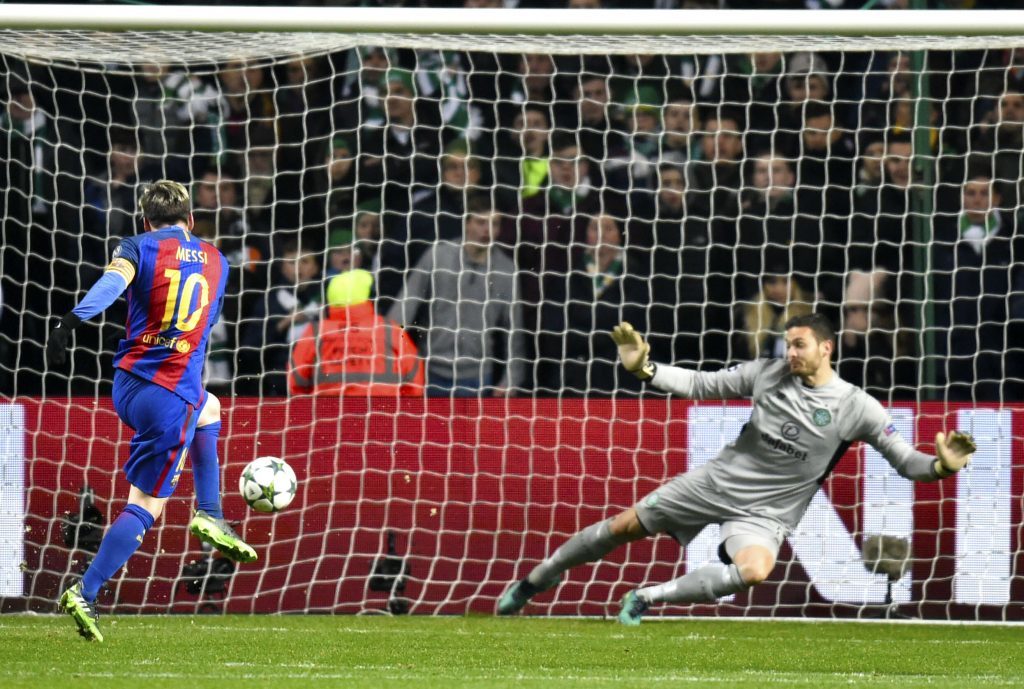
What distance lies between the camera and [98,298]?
5.15 m

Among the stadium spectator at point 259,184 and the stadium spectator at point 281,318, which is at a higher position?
the stadium spectator at point 259,184

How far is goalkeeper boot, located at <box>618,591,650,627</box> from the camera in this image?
22.4 ft

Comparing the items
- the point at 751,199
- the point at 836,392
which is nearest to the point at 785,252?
the point at 751,199

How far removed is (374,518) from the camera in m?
7.58

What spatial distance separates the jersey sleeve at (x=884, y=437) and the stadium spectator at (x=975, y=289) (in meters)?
1.27

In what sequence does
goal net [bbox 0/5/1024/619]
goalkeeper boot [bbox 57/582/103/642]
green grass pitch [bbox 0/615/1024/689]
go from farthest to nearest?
goal net [bbox 0/5/1024/619] < goalkeeper boot [bbox 57/582/103/642] < green grass pitch [bbox 0/615/1024/689]

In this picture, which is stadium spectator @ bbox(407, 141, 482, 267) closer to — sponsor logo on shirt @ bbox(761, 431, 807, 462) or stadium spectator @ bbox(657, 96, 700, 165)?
stadium spectator @ bbox(657, 96, 700, 165)

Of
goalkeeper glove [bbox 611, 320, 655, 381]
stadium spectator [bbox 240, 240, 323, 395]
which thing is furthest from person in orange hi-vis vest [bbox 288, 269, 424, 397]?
goalkeeper glove [bbox 611, 320, 655, 381]

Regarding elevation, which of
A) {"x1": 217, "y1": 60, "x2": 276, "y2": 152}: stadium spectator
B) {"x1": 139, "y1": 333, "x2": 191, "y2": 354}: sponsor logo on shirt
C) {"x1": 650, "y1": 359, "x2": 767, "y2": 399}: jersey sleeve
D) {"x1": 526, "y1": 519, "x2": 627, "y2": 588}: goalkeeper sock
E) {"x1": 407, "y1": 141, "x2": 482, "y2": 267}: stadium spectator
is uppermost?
{"x1": 217, "y1": 60, "x2": 276, "y2": 152}: stadium spectator

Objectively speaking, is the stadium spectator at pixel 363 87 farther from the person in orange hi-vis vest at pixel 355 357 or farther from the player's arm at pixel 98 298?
the player's arm at pixel 98 298

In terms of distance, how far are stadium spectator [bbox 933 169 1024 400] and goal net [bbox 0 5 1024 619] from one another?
22 millimetres

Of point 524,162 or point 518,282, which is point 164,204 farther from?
point 524,162

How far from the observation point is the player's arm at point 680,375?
20.6 feet

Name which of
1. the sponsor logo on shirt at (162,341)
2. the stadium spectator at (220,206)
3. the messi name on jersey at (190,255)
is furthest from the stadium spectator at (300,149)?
the sponsor logo on shirt at (162,341)
